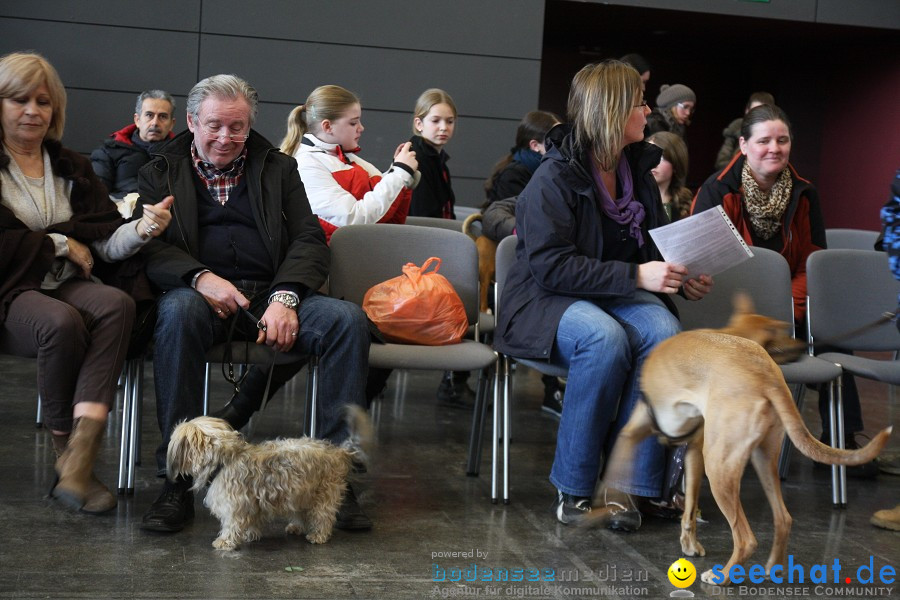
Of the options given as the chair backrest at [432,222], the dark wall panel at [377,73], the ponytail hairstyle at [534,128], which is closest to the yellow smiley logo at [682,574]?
the chair backrest at [432,222]

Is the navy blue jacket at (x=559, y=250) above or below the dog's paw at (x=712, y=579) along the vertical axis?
above

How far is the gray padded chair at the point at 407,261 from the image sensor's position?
3.50m

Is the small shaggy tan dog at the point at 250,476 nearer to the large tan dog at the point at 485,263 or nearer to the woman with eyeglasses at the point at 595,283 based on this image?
the woman with eyeglasses at the point at 595,283

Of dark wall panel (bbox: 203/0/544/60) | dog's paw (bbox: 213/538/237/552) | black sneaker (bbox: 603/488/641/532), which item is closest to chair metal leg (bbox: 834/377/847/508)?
black sneaker (bbox: 603/488/641/532)

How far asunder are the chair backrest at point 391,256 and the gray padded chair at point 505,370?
0.22 metres

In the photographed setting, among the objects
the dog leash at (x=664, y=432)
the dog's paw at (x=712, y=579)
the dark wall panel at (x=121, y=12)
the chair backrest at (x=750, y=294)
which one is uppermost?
the dark wall panel at (x=121, y=12)

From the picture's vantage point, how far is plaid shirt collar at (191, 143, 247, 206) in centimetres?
322

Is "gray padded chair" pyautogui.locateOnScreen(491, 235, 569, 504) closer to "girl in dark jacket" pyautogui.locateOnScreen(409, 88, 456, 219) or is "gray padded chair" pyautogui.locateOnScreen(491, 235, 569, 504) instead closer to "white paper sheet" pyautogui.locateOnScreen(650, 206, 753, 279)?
"white paper sheet" pyautogui.locateOnScreen(650, 206, 753, 279)

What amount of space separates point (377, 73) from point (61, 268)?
483 centimetres

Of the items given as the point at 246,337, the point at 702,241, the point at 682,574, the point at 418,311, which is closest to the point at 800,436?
the point at 682,574

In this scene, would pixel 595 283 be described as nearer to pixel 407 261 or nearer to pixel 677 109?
pixel 407 261

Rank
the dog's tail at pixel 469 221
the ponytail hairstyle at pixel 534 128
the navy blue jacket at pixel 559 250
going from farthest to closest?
the ponytail hairstyle at pixel 534 128 < the dog's tail at pixel 469 221 < the navy blue jacket at pixel 559 250

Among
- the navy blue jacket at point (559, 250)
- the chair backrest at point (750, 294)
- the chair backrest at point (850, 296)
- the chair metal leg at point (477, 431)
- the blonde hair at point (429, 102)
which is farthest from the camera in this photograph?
the blonde hair at point (429, 102)

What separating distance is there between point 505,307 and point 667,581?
1127mm
